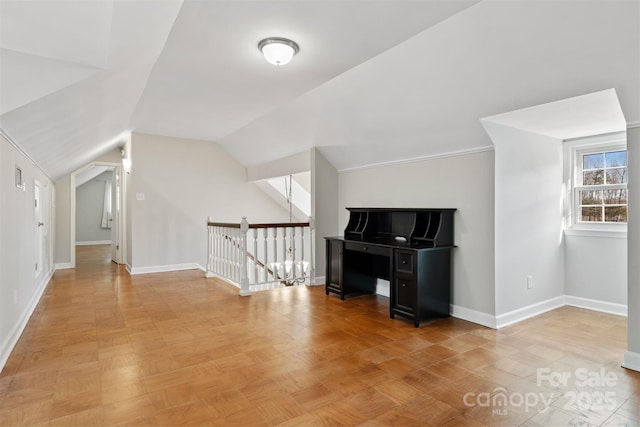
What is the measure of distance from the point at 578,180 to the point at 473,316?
215 cm

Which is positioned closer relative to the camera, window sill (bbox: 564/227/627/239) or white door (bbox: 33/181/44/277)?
window sill (bbox: 564/227/627/239)

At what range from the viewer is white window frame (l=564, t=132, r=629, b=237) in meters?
3.79

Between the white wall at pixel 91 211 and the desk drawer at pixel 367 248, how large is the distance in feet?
33.2

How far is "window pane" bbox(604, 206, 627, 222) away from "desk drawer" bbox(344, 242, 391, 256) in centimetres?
254

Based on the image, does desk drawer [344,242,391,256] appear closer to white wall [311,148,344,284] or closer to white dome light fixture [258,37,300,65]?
white wall [311,148,344,284]

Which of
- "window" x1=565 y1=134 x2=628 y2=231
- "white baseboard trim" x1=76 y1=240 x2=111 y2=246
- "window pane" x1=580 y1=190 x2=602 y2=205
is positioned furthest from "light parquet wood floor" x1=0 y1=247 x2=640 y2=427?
"white baseboard trim" x1=76 y1=240 x2=111 y2=246

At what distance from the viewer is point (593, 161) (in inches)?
156

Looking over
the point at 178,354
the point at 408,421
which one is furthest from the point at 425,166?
the point at 178,354

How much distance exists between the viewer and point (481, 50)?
2496 mm

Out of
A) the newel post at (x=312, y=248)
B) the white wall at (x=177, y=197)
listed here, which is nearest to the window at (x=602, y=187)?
the newel post at (x=312, y=248)

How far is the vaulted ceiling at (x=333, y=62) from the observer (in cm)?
192

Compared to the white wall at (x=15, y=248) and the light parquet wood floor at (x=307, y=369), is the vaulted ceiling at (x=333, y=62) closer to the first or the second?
the white wall at (x=15, y=248)

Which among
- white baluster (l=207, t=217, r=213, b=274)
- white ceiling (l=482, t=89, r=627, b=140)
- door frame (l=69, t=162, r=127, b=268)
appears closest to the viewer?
white ceiling (l=482, t=89, r=627, b=140)

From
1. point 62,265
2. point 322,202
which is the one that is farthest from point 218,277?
point 62,265
